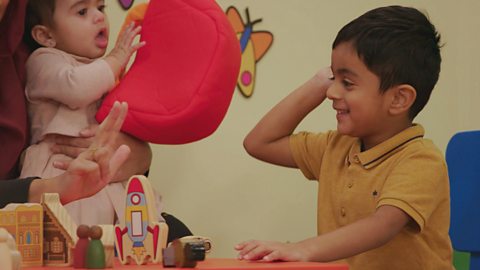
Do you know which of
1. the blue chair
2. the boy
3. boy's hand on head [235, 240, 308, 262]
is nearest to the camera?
boy's hand on head [235, 240, 308, 262]

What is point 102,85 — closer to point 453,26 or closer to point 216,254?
point 216,254

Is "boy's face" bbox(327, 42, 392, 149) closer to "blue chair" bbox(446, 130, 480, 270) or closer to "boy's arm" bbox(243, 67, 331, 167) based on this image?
"boy's arm" bbox(243, 67, 331, 167)

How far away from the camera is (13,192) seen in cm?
114

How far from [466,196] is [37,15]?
2.74ft

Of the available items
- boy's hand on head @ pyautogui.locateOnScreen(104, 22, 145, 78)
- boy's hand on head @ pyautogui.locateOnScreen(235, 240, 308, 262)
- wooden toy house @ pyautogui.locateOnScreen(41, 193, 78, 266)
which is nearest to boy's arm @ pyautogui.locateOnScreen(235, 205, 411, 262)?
boy's hand on head @ pyautogui.locateOnScreen(235, 240, 308, 262)

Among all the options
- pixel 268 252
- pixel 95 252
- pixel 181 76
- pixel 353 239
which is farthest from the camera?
pixel 181 76

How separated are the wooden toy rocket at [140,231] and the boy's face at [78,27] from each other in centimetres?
52

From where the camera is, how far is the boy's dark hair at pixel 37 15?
4.54 feet

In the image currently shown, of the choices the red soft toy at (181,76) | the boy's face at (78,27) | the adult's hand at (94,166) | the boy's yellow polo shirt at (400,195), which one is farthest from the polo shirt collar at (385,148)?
the boy's face at (78,27)

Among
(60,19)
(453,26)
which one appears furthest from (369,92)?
(453,26)

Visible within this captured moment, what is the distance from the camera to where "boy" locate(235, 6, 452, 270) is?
3.91 feet

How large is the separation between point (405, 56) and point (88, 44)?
515 mm

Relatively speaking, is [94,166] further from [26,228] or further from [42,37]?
[42,37]

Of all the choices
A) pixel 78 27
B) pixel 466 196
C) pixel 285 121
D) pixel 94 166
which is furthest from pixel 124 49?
pixel 466 196
